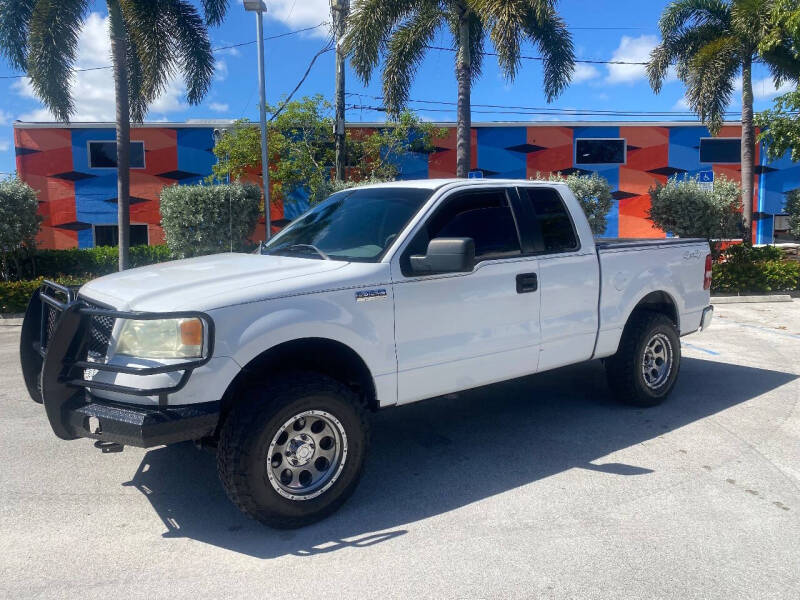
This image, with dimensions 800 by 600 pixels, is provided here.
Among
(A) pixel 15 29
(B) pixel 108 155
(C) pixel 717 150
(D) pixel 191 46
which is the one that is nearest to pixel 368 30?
(D) pixel 191 46

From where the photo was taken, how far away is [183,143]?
2314 centimetres

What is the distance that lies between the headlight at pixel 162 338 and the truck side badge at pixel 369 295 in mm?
964

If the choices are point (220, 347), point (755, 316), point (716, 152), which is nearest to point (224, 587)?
point (220, 347)

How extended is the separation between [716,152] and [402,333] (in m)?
23.8

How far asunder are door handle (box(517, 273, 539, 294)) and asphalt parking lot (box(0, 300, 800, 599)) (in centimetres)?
123

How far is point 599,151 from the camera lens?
24078 mm

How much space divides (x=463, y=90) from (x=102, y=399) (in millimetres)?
13994

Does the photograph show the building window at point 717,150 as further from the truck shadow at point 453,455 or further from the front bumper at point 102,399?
the front bumper at point 102,399

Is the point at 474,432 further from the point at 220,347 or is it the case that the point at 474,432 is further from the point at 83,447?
the point at 83,447

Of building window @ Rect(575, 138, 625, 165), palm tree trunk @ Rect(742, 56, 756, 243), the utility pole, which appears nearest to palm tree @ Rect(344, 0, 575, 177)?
the utility pole

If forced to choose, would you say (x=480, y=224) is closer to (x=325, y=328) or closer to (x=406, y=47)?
(x=325, y=328)

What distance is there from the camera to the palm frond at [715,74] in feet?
58.1

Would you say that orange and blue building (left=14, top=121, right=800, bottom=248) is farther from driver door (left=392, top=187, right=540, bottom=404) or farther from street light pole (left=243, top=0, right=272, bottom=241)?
driver door (left=392, top=187, right=540, bottom=404)

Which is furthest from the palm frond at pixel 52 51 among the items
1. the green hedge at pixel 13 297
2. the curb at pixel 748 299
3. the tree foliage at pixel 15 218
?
the curb at pixel 748 299
